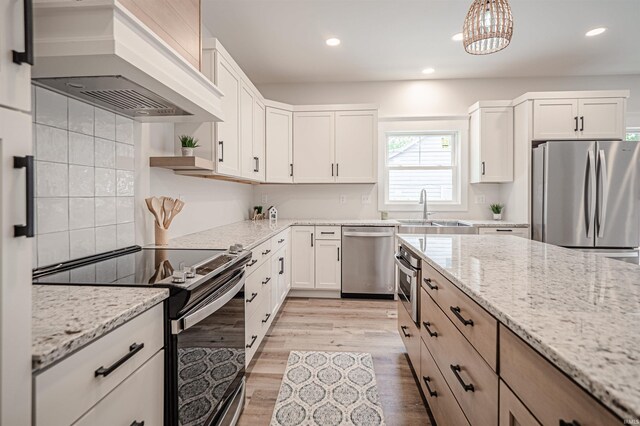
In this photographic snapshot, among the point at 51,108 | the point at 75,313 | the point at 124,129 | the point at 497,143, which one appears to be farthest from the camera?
the point at 497,143

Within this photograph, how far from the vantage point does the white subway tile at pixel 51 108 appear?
53.4 inches

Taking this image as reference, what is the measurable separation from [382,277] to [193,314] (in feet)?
9.82

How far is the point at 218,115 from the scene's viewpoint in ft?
6.33

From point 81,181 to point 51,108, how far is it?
0.34m

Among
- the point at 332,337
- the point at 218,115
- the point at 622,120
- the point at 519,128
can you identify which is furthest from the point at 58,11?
the point at 622,120

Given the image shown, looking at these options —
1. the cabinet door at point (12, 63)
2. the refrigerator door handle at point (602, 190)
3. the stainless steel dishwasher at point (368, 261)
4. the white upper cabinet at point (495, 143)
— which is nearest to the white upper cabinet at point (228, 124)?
the stainless steel dishwasher at point (368, 261)

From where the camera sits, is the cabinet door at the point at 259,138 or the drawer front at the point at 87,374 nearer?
the drawer front at the point at 87,374

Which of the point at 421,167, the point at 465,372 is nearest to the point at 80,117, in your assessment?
the point at 465,372

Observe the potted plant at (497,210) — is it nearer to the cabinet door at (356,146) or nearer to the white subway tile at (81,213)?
the cabinet door at (356,146)

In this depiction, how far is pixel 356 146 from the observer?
4.22 metres

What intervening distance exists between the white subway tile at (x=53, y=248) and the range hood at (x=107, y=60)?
629mm

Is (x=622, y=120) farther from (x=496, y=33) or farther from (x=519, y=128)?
(x=496, y=33)

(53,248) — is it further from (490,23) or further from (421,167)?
(421,167)

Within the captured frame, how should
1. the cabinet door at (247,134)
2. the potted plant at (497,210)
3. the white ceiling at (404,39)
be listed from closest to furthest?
the white ceiling at (404,39) → the cabinet door at (247,134) → the potted plant at (497,210)
